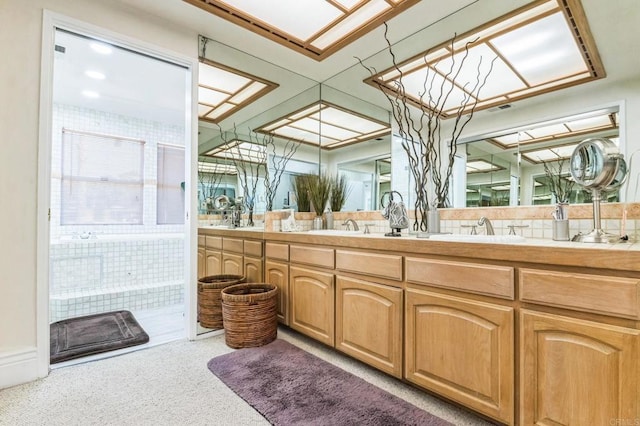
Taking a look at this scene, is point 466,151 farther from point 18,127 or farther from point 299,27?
point 18,127

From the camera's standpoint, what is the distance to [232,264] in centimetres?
319

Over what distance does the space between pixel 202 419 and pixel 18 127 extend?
1977mm

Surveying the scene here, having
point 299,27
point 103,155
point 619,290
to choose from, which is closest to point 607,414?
point 619,290

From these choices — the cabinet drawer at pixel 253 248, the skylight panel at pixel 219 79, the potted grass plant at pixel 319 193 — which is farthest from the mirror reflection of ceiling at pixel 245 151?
the cabinet drawer at pixel 253 248

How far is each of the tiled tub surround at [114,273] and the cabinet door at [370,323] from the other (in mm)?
1973

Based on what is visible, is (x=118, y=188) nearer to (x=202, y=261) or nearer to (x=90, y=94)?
(x=90, y=94)

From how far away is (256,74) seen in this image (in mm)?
2979

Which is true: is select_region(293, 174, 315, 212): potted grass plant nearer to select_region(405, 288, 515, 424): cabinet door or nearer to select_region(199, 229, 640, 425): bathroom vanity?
select_region(199, 229, 640, 425): bathroom vanity

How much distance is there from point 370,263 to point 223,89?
230cm

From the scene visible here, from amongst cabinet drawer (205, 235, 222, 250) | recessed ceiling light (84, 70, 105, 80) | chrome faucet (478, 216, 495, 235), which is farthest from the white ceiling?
cabinet drawer (205, 235, 222, 250)

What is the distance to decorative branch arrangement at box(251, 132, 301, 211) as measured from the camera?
3.39 meters

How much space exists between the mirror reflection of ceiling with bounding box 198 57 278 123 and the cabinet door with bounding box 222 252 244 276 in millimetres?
1388

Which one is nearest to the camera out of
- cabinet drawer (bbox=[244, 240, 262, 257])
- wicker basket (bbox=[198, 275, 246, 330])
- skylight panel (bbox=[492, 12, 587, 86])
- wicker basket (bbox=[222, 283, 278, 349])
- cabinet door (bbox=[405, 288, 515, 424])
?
cabinet door (bbox=[405, 288, 515, 424])

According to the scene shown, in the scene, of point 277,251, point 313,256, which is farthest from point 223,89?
point 313,256
